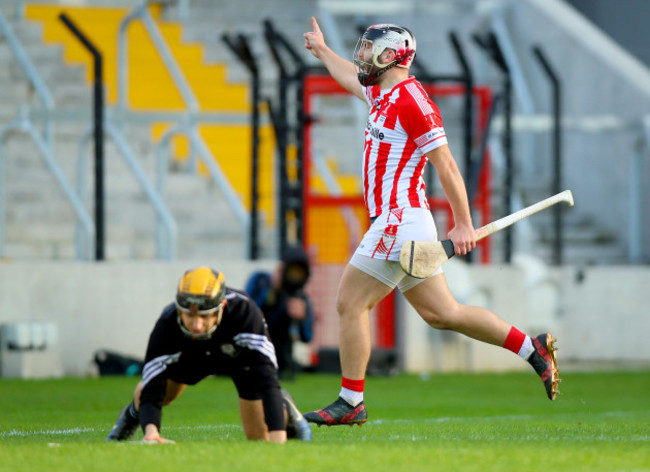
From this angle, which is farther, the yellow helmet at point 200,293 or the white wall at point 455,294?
the white wall at point 455,294

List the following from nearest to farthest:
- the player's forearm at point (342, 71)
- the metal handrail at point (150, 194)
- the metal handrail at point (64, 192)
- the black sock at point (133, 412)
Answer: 1. the black sock at point (133, 412)
2. the player's forearm at point (342, 71)
3. the metal handrail at point (64, 192)
4. the metal handrail at point (150, 194)

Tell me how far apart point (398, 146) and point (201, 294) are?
6.17 ft

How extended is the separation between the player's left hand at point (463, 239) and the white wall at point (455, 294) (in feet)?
26.2

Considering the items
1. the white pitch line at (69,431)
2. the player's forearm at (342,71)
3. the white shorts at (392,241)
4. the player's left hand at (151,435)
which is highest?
the player's forearm at (342,71)

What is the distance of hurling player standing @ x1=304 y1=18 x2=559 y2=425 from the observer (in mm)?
8086

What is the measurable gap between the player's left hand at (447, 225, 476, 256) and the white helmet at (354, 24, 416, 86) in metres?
1.03

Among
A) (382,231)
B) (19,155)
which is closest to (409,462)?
(382,231)

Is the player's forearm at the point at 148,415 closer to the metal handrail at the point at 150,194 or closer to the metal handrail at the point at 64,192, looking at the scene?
the metal handrail at the point at 64,192

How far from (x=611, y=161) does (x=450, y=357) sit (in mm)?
6020

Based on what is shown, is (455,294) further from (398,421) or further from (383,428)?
(383,428)

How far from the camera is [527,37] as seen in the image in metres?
23.8

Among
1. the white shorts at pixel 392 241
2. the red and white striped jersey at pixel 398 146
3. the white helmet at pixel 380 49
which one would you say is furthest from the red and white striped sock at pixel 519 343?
the white helmet at pixel 380 49

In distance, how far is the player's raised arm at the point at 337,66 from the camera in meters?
8.91

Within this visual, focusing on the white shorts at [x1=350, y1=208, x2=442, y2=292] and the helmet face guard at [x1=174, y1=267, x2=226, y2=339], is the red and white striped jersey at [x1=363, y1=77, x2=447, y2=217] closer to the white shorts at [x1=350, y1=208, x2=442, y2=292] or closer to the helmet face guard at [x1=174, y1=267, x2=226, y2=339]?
the white shorts at [x1=350, y1=208, x2=442, y2=292]
